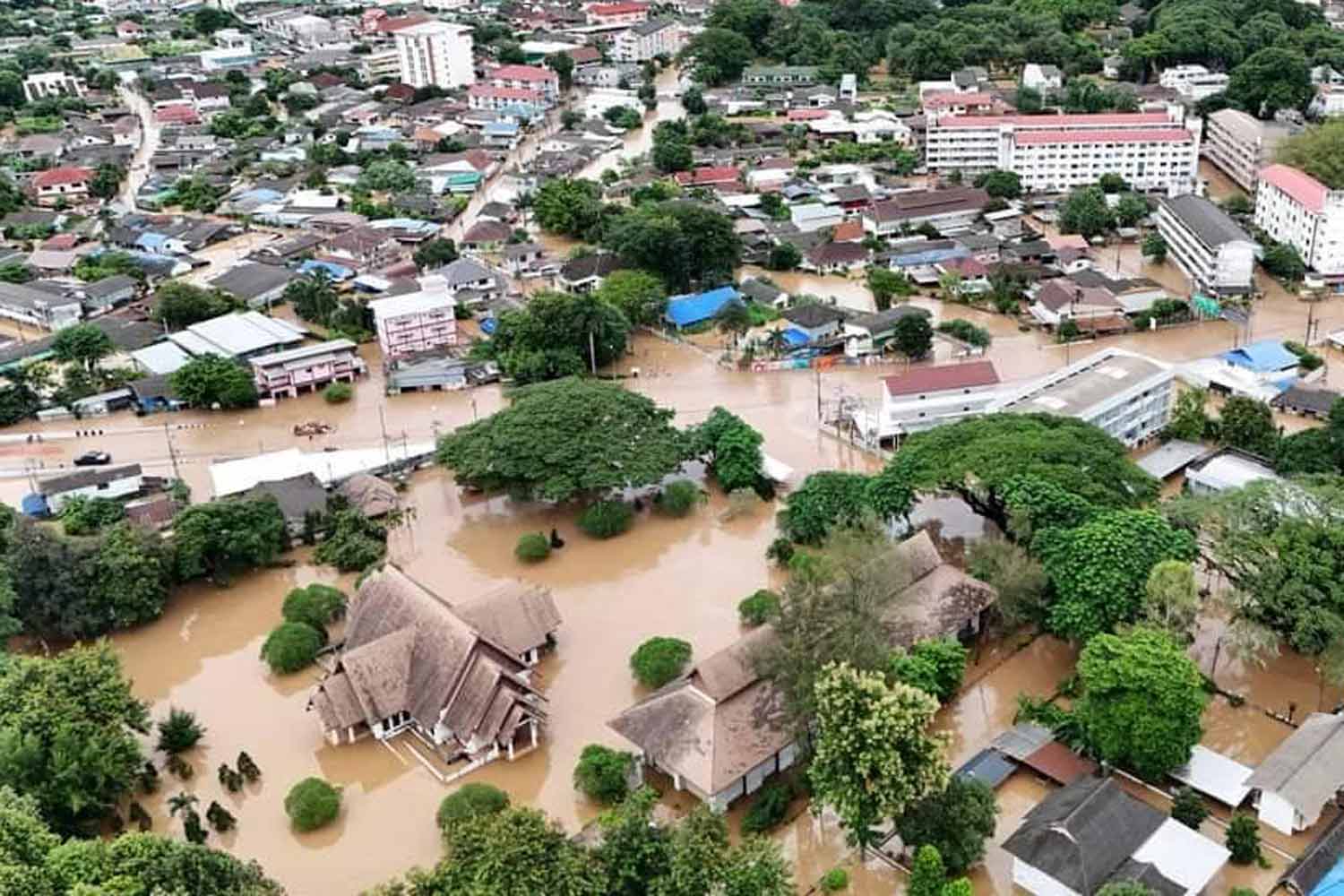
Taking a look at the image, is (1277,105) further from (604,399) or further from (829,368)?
(604,399)

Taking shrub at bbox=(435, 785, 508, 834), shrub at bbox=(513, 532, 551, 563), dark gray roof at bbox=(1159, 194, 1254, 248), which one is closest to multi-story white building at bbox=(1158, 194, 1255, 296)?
dark gray roof at bbox=(1159, 194, 1254, 248)

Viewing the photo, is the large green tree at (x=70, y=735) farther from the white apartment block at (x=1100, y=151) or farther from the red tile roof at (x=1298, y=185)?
the white apartment block at (x=1100, y=151)

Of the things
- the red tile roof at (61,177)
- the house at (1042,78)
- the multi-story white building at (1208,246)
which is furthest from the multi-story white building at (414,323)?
the house at (1042,78)

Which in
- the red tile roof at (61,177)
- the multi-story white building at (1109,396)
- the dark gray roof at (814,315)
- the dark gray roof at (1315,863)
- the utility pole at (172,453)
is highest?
the red tile roof at (61,177)

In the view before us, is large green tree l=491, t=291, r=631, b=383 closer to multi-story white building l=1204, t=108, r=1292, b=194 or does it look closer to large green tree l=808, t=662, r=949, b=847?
large green tree l=808, t=662, r=949, b=847

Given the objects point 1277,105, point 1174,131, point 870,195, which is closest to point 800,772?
point 870,195

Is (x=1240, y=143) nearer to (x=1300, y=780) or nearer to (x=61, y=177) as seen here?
(x=1300, y=780)
